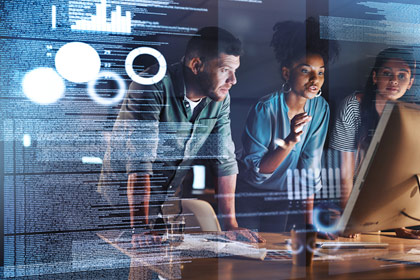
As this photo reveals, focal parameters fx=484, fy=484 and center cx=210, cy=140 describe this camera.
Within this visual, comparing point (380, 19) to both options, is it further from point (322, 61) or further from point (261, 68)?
point (261, 68)

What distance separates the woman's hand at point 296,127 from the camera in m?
1.97

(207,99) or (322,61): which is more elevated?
(322,61)

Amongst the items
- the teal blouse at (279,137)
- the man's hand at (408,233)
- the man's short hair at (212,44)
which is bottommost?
the man's hand at (408,233)

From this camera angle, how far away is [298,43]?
1974 millimetres

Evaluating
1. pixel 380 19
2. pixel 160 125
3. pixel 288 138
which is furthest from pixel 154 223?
pixel 380 19

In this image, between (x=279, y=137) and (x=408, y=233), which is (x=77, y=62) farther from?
(x=408, y=233)

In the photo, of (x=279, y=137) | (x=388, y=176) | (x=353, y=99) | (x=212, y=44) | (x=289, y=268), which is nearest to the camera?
(x=388, y=176)

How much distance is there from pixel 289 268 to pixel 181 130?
2.01ft

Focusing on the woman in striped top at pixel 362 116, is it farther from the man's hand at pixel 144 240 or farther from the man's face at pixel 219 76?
the man's hand at pixel 144 240

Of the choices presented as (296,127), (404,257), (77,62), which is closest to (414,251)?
(404,257)

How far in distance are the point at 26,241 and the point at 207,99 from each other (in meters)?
0.81

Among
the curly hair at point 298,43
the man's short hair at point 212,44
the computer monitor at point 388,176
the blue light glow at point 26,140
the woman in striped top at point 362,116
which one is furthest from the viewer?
the woman in striped top at point 362,116

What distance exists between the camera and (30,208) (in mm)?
1578

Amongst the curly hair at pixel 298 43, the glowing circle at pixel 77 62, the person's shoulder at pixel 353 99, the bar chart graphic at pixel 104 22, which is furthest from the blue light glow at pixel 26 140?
the person's shoulder at pixel 353 99
